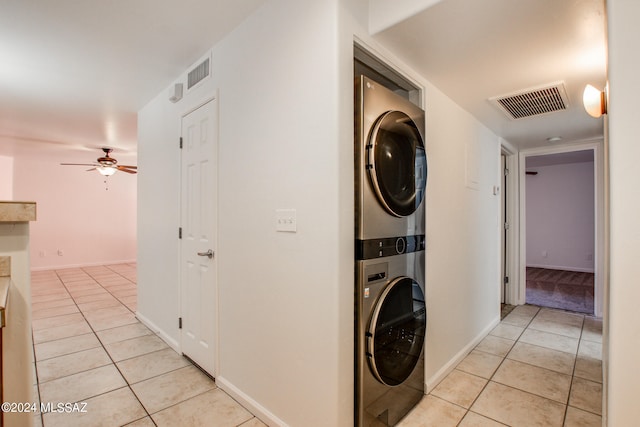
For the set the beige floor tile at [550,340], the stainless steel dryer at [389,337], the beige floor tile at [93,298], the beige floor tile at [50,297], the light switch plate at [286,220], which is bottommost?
the beige floor tile at [550,340]

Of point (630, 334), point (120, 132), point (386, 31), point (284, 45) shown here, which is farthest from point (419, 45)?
point (120, 132)

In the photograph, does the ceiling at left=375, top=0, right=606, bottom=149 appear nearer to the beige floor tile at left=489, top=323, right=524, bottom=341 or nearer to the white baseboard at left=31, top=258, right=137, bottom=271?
the beige floor tile at left=489, top=323, right=524, bottom=341

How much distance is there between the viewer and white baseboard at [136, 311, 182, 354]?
2.67 meters

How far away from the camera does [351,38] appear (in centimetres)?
149

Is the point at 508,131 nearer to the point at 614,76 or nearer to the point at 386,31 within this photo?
the point at 386,31

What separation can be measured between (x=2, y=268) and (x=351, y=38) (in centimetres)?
177

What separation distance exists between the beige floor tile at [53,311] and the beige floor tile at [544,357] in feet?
16.7

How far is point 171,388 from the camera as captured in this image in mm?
2117

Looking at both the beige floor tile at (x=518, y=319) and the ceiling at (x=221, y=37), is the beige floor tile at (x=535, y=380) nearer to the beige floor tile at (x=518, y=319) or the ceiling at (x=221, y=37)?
the beige floor tile at (x=518, y=319)

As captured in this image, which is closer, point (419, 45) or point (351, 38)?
point (351, 38)

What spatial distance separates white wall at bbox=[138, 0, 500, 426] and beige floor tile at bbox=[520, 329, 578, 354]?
78cm

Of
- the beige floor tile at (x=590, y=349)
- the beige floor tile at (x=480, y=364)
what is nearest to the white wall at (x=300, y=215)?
the beige floor tile at (x=480, y=364)

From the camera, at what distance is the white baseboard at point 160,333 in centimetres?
267

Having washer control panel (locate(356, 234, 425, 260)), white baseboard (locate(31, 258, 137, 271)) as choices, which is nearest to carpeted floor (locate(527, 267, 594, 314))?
washer control panel (locate(356, 234, 425, 260))
